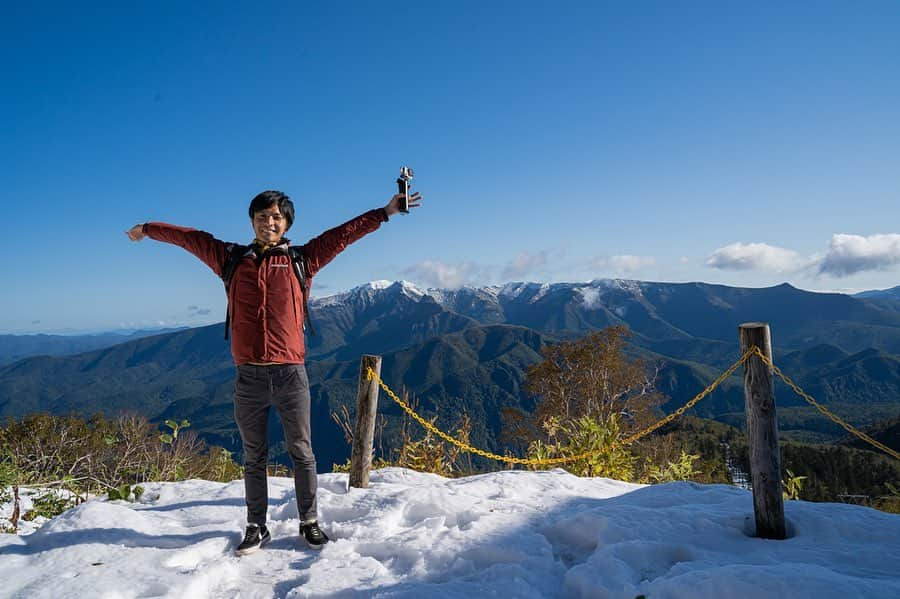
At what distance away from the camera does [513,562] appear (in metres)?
2.85

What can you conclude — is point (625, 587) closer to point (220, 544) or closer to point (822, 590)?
point (822, 590)

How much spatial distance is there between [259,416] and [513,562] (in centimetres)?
196

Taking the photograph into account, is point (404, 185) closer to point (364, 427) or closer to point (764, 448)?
point (364, 427)

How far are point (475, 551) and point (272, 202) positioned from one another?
271 centimetres

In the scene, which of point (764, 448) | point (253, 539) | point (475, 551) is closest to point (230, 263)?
point (253, 539)

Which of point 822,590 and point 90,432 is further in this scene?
point 90,432

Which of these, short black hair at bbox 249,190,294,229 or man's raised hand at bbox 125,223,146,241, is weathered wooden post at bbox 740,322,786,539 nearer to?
short black hair at bbox 249,190,294,229

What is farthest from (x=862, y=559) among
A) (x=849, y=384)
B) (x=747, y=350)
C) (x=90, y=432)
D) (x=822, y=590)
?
(x=849, y=384)

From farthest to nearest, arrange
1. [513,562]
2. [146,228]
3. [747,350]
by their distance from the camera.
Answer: [146,228], [747,350], [513,562]

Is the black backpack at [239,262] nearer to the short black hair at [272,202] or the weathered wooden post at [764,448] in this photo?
the short black hair at [272,202]

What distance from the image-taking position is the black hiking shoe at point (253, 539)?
122 inches

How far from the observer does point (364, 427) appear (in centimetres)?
453

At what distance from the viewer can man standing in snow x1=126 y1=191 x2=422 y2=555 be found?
3.15m

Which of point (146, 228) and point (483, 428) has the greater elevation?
point (146, 228)
